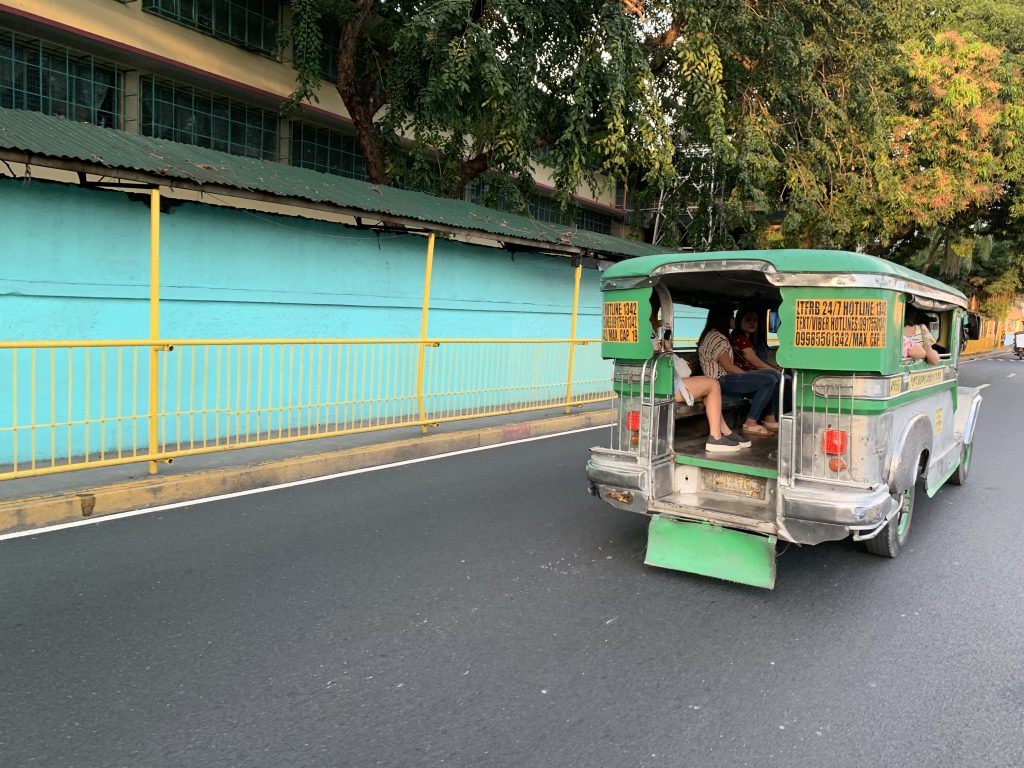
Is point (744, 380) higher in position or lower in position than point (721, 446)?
higher

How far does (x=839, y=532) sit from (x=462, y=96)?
38.3 feet

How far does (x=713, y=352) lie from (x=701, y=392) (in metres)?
0.82

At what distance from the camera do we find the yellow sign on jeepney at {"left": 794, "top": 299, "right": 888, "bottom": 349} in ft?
12.7

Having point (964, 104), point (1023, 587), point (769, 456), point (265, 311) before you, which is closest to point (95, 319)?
point (265, 311)

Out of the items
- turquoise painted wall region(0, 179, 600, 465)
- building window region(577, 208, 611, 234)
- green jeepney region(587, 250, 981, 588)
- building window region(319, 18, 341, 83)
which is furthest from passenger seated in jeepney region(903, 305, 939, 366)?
building window region(577, 208, 611, 234)

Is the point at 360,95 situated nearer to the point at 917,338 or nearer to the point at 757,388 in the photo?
the point at 757,388

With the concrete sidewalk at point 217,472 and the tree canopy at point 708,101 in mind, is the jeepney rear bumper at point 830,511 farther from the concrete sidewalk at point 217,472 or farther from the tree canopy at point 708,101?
the tree canopy at point 708,101

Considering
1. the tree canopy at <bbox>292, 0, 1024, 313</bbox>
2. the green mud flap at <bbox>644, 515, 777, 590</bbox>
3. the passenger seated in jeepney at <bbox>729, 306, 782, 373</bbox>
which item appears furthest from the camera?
the tree canopy at <bbox>292, 0, 1024, 313</bbox>

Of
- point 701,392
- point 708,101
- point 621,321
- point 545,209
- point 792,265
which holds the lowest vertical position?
point 701,392

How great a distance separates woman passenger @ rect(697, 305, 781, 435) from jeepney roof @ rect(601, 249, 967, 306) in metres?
1.34

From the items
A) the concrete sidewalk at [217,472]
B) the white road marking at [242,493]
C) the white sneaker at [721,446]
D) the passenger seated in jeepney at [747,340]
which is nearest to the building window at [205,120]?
the concrete sidewalk at [217,472]

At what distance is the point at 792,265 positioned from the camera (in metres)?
4.10

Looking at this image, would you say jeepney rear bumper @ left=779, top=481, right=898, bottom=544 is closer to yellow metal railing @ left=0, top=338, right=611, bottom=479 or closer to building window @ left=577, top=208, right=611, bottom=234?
yellow metal railing @ left=0, top=338, right=611, bottom=479

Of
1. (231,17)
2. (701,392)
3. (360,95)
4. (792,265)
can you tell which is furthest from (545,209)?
(792,265)
